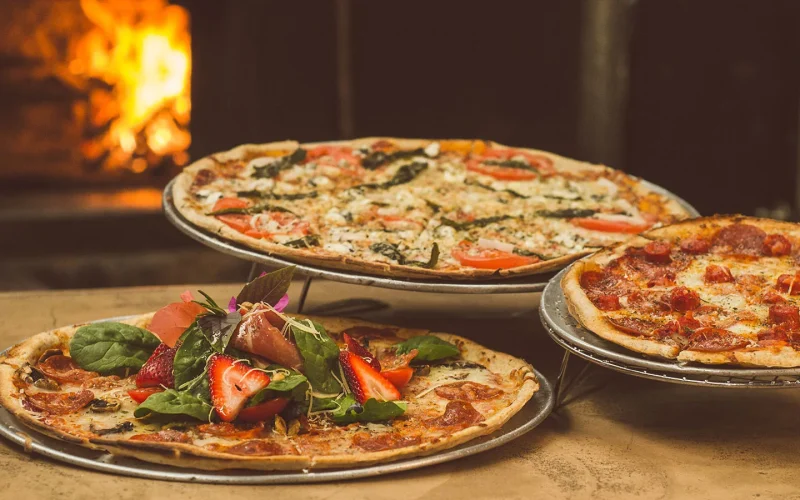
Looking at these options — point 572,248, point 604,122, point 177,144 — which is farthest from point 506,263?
point 177,144

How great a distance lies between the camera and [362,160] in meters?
5.43

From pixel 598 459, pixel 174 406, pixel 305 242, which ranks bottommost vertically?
pixel 598 459

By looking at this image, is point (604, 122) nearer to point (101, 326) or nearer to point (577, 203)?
point (577, 203)

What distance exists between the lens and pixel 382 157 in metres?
5.42

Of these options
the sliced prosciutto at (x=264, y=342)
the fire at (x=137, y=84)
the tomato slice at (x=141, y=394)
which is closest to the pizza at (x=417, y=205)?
the sliced prosciutto at (x=264, y=342)

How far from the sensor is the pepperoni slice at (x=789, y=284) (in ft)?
12.3

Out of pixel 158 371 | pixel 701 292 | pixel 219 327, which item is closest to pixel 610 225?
pixel 701 292

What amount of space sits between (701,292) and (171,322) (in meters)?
1.70

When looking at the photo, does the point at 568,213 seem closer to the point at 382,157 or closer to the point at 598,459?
the point at 382,157

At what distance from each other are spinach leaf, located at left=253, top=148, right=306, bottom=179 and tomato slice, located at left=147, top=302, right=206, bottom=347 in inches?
62.1

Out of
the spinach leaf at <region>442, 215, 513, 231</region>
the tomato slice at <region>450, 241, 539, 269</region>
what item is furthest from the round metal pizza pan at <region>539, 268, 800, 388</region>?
the spinach leaf at <region>442, 215, 513, 231</region>

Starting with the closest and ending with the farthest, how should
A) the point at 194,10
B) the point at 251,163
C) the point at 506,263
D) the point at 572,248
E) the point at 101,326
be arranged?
the point at 101,326
the point at 506,263
the point at 572,248
the point at 251,163
the point at 194,10

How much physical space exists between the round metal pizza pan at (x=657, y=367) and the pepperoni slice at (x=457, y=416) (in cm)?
35

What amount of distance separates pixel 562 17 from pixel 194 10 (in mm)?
2165
